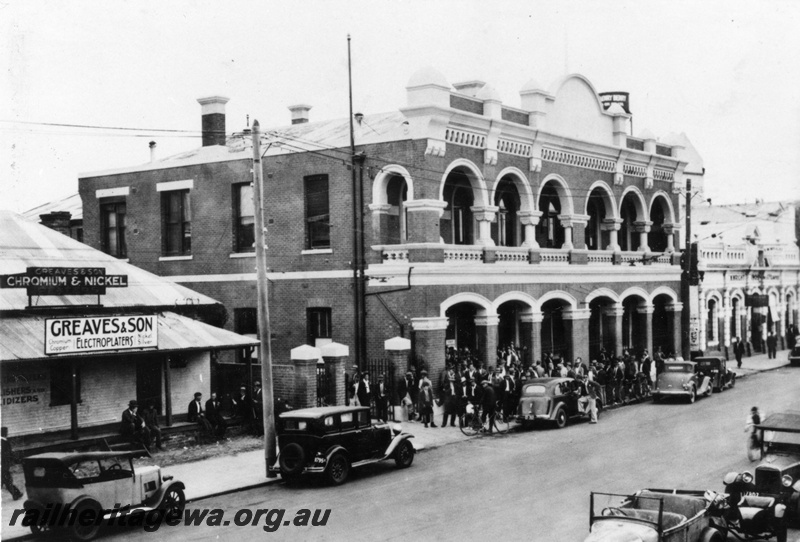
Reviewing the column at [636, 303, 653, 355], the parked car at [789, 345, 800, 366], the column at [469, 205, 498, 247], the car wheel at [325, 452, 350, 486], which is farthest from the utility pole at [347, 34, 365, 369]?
the parked car at [789, 345, 800, 366]

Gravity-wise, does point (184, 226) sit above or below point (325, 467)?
above

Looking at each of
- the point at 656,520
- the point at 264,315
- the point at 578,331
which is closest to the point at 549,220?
the point at 578,331

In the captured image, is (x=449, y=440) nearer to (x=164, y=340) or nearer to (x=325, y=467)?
(x=325, y=467)

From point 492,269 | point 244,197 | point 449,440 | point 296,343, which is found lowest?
point 449,440

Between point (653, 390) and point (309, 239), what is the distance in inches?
519

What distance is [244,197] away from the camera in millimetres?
31578

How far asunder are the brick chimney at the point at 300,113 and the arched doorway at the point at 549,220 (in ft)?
35.8

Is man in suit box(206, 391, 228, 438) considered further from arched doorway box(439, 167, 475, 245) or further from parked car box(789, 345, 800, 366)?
parked car box(789, 345, 800, 366)

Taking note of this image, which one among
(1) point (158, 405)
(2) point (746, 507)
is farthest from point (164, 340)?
(2) point (746, 507)

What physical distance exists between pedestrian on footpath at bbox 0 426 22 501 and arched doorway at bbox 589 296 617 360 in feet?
82.0

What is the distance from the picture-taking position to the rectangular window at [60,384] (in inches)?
773

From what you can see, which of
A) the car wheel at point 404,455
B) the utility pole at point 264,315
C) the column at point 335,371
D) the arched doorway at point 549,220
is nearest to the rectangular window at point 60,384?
the utility pole at point 264,315

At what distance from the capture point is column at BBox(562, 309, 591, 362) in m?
33.1

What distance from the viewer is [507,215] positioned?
107 ft
